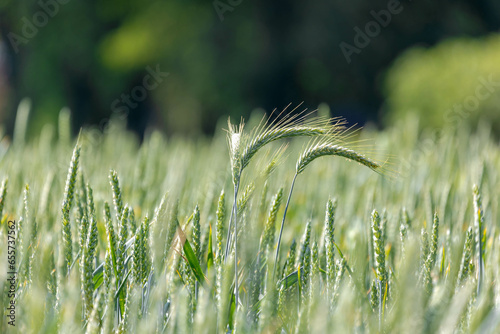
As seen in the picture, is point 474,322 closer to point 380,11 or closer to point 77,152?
point 77,152

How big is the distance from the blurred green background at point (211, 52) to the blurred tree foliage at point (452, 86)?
1724 mm

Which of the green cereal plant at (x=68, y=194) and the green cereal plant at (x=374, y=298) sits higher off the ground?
the green cereal plant at (x=68, y=194)

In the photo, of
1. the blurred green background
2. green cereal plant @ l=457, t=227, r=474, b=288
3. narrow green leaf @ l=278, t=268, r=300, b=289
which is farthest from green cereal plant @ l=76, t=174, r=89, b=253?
the blurred green background

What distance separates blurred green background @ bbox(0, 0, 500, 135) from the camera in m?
8.94

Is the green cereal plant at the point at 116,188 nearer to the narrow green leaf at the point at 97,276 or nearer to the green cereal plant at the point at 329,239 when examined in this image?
the narrow green leaf at the point at 97,276

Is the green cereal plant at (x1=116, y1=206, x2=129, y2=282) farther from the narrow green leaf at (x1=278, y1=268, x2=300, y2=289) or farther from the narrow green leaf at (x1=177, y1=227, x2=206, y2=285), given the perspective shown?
the narrow green leaf at (x1=278, y1=268, x2=300, y2=289)

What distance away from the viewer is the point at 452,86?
6.03 meters

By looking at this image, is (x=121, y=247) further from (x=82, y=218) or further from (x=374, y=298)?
(x=374, y=298)

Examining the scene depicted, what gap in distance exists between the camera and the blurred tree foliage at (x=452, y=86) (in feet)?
17.2

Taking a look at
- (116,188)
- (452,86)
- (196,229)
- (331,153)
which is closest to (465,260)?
(331,153)

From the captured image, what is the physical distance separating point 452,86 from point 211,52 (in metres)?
4.08

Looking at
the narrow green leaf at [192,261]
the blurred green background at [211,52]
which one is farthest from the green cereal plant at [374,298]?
the blurred green background at [211,52]

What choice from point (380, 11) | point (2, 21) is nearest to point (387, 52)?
point (380, 11)

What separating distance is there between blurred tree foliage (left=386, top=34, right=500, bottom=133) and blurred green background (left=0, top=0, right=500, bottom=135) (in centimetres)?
172
